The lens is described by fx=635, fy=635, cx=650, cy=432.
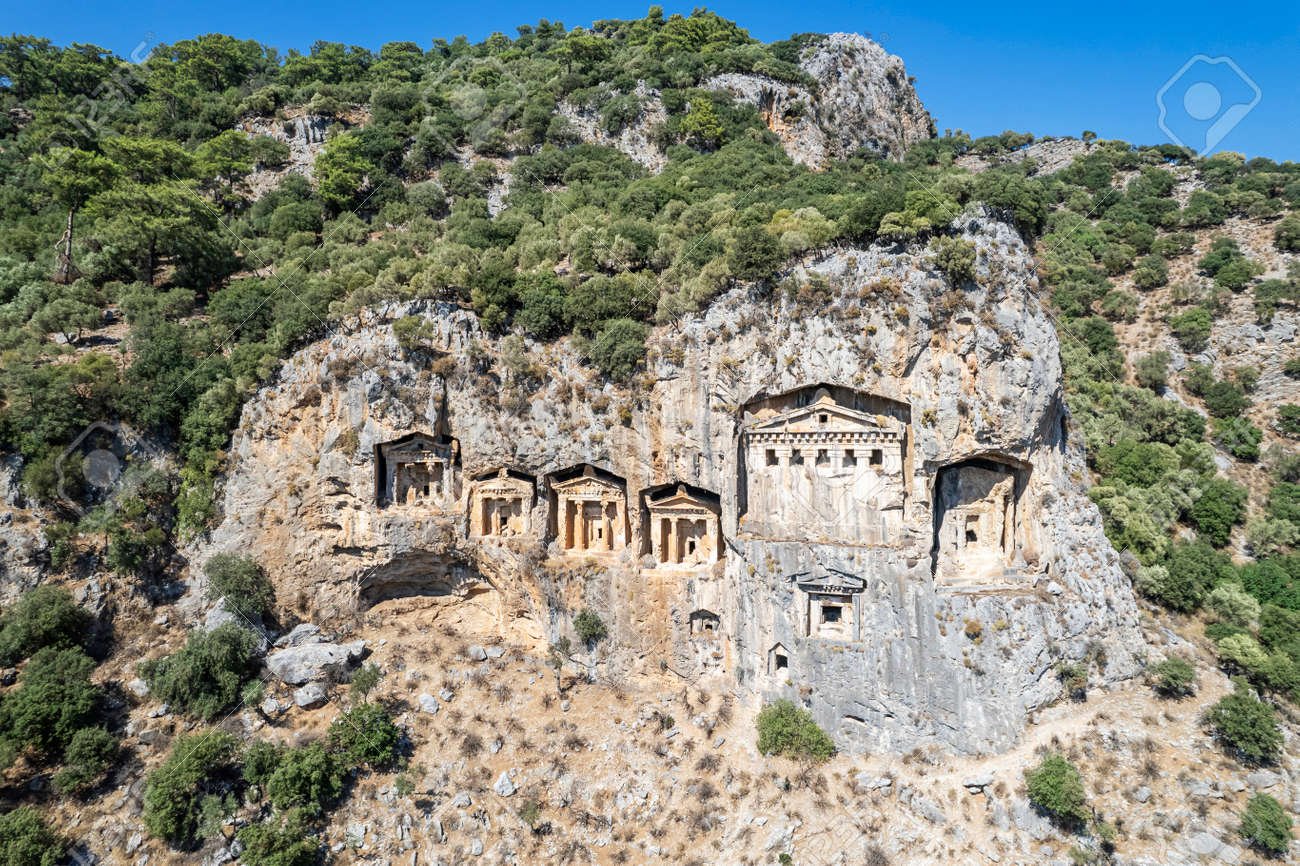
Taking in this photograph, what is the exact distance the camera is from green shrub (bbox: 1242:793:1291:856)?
1705cm

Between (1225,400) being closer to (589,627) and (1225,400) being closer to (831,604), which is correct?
(831,604)

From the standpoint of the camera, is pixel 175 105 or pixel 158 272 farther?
pixel 175 105

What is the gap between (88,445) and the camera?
81.1ft

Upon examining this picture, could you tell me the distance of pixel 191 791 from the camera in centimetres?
1894

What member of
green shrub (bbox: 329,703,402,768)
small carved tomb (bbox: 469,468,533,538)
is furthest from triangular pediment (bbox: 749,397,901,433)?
green shrub (bbox: 329,703,402,768)

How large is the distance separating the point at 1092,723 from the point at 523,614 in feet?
66.3

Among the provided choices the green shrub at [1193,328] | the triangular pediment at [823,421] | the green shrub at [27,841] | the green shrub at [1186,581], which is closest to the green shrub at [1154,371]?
the green shrub at [1193,328]

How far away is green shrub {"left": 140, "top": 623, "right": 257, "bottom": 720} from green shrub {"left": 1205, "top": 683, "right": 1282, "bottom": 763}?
32.1m

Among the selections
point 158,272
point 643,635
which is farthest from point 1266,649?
point 158,272

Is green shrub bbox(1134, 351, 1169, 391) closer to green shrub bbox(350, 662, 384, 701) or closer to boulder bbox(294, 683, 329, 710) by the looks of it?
green shrub bbox(350, 662, 384, 701)

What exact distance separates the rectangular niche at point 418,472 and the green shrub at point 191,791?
31.5ft

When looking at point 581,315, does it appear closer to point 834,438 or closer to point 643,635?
point 834,438

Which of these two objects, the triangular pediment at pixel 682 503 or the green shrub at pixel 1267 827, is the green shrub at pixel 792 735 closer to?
the triangular pediment at pixel 682 503

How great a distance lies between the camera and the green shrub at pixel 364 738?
20891mm
